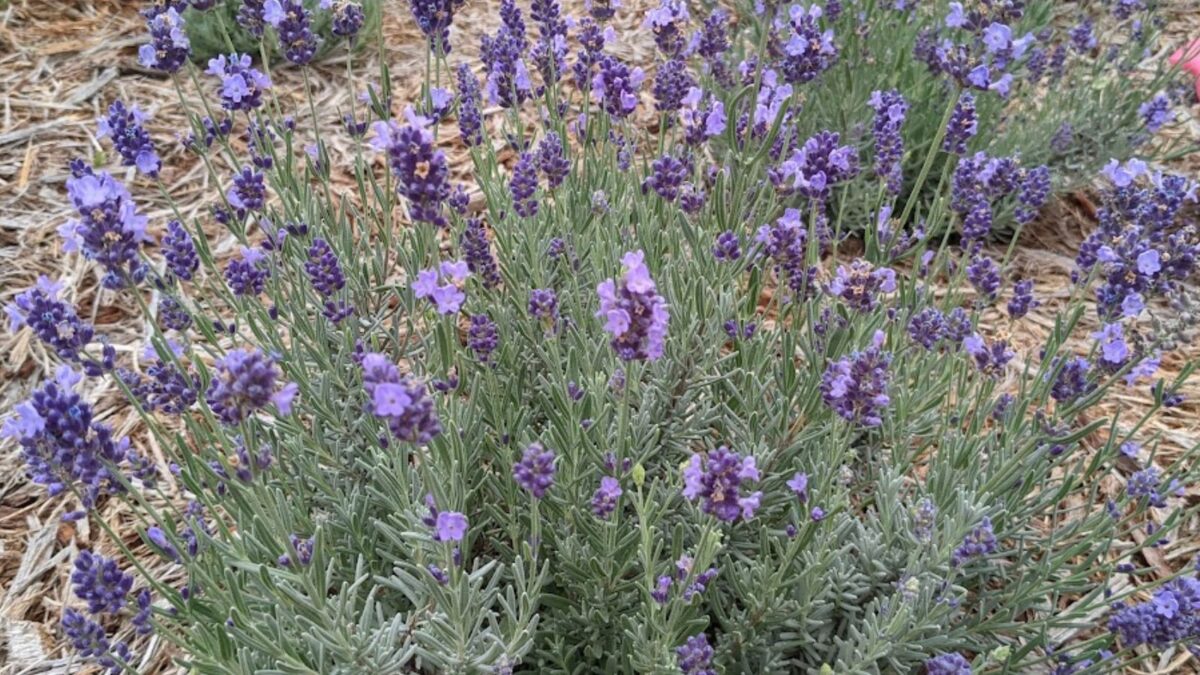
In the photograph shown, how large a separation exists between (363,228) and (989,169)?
194 centimetres

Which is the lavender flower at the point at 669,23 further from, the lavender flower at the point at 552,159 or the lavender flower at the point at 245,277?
the lavender flower at the point at 245,277

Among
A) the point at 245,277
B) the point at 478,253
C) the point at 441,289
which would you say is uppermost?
the point at 441,289

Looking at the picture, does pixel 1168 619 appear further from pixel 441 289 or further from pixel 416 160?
pixel 416 160

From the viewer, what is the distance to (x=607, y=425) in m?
2.45

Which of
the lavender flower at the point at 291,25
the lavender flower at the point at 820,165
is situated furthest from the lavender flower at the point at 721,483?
the lavender flower at the point at 291,25

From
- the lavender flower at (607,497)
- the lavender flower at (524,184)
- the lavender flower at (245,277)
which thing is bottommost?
the lavender flower at (607,497)

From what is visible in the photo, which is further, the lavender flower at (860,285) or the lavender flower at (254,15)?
the lavender flower at (254,15)

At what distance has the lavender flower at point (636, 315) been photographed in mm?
1570

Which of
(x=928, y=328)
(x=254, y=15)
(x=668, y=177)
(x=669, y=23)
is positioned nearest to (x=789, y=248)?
(x=668, y=177)

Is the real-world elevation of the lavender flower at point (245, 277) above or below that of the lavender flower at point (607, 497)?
above

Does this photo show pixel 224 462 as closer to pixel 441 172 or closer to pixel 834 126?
pixel 441 172

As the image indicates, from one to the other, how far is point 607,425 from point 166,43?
1547 millimetres

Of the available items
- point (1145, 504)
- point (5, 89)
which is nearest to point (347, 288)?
point (1145, 504)

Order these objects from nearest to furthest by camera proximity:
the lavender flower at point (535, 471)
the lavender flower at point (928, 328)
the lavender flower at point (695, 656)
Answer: the lavender flower at point (535, 471)
the lavender flower at point (695, 656)
the lavender flower at point (928, 328)
